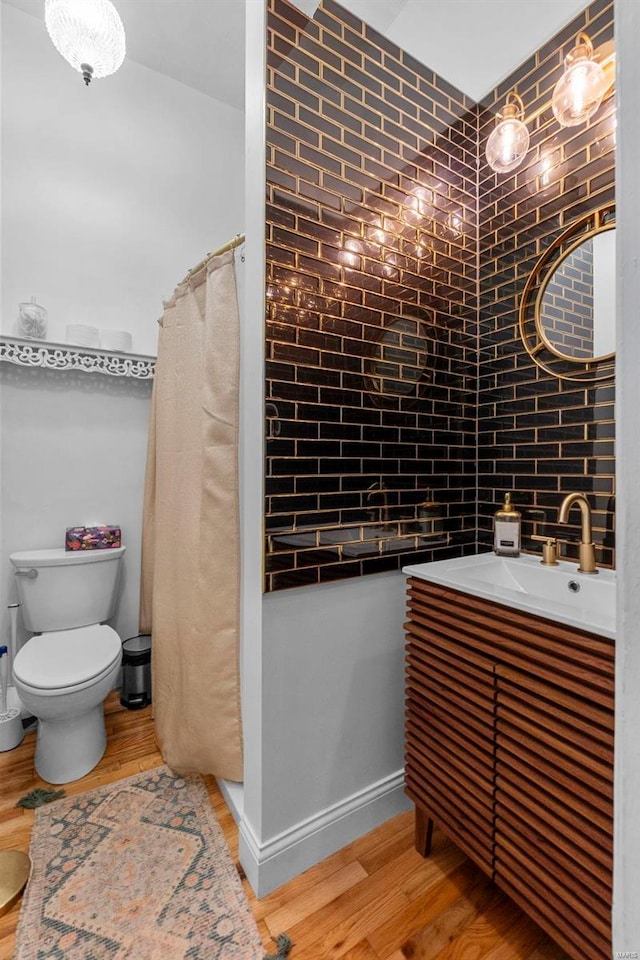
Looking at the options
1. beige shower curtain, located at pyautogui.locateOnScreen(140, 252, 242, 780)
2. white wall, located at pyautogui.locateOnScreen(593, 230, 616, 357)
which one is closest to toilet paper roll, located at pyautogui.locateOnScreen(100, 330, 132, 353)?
beige shower curtain, located at pyautogui.locateOnScreen(140, 252, 242, 780)

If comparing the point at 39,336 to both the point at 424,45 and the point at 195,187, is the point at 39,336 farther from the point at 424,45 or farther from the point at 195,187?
the point at 424,45

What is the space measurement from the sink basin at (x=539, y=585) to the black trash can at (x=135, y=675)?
1512 mm

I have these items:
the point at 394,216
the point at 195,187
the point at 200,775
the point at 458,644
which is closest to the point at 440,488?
the point at 458,644

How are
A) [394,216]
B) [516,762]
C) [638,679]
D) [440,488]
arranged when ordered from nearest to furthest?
[638,679] → [516,762] → [394,216] → [440,488]

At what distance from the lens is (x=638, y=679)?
33 cm

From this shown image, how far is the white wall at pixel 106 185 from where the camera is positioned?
1966mm

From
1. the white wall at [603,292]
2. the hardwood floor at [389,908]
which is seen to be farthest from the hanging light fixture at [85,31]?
the hardwood floor at [389,908]

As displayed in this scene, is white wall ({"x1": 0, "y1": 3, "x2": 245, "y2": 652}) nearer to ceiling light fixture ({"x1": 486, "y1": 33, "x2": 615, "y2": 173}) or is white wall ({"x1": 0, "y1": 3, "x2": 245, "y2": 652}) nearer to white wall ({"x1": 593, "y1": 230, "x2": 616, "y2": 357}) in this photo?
ceiling light fixture ({"x1": 486, "y1": 33, "x2": 615, "y2": 173})

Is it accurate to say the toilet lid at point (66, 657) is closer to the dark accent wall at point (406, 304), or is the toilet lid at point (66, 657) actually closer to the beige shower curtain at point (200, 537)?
the beige shower curtain at point (200, 537)

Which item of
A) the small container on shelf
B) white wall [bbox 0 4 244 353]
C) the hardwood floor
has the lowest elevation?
the hardwood floor

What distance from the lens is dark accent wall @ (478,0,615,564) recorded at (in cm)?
129

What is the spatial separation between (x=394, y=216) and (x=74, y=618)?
2119 millimetres

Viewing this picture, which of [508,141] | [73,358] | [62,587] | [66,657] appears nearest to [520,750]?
[66,657]

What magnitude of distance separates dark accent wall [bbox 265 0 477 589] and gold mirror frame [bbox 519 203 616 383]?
240 mm
